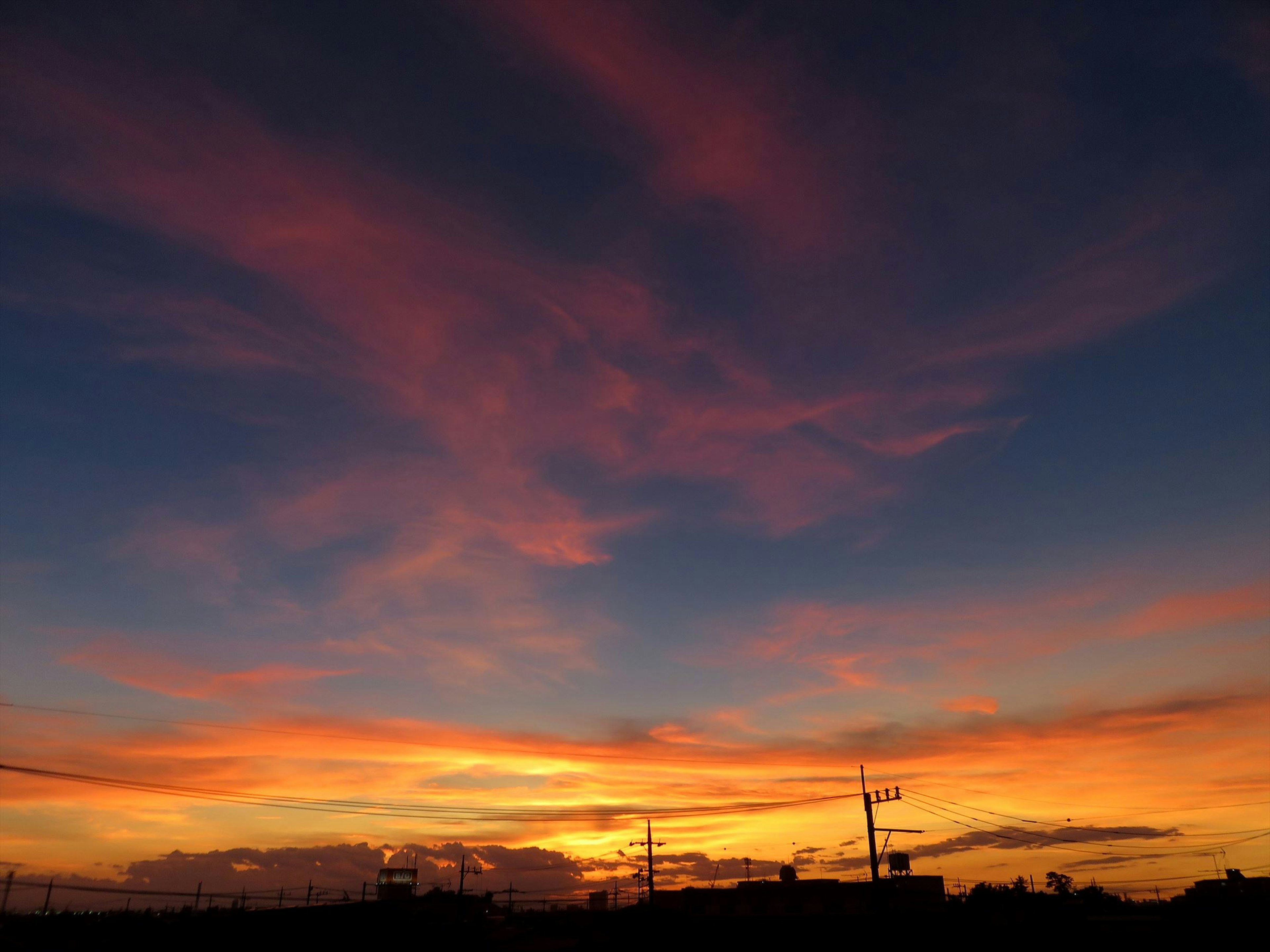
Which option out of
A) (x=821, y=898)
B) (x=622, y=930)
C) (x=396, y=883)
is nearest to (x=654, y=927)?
(x=622, y=930)

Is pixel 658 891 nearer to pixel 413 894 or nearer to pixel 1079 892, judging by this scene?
pixel 413 894

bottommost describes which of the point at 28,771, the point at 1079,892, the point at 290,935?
the point at 1079,892

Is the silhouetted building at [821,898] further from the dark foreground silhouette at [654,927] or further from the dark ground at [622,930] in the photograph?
the dark ground at [622,930]

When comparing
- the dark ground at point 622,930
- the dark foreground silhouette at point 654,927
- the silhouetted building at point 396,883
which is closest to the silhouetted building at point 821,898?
the dark foreground silhouette at point 654,927

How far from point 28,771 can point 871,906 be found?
114568mm

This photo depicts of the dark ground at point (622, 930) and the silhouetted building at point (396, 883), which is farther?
the silhouetted building at point (396, 883)

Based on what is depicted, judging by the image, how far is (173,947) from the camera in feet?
201

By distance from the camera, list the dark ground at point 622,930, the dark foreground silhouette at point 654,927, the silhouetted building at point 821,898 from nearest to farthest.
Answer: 1. the dark ground at point 622,930
2. the dark foreground silhouette at point 654,927
3. the silhouetted building at point 821,898

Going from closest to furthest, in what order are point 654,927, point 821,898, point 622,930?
1. point 654,927
2. point 622,930
3. point 821,898

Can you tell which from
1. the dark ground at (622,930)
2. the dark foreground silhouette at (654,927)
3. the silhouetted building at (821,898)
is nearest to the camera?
the dark ground at (622,930)

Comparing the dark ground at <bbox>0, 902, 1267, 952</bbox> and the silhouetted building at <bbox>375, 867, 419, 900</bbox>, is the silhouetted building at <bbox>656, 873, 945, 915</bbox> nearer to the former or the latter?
the dark ground at <bbox>0, 902, 1267, 952</bbox>

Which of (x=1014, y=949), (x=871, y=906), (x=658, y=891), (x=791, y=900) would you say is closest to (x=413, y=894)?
(x=658, y=891)

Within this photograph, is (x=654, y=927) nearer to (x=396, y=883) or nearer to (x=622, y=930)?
(x=622, y=930)

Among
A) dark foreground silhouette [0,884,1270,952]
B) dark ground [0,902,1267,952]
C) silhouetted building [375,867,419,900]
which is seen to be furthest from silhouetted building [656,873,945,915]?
silhouetted building [375,867,419,900]
